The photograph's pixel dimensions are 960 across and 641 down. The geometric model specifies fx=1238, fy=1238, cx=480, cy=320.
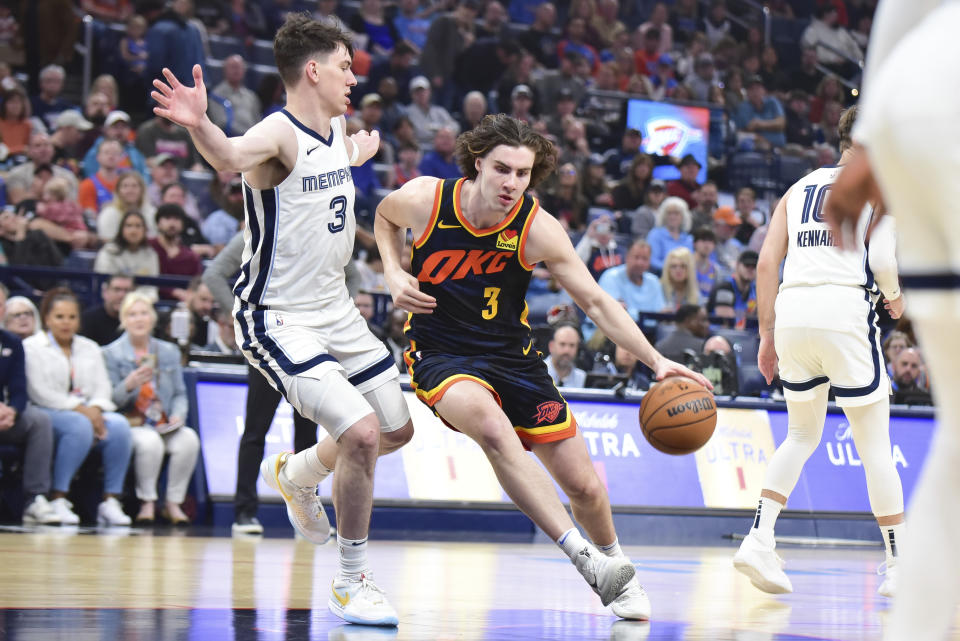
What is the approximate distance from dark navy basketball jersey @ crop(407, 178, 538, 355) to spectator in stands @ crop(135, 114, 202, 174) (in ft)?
28.2

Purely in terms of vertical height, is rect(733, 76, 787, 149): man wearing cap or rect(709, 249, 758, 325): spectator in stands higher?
rect(733, 76, 787, 149): man wearing cap

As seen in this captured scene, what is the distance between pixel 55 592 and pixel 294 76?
2.18 meters

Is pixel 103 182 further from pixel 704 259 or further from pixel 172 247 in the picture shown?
pixel 704 259

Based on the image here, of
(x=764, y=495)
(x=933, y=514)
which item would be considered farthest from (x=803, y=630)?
(x=933, y=514)

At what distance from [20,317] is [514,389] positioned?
210 inches

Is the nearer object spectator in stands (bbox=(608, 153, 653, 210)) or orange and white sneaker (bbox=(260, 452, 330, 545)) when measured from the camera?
orange and white sneaker (bbox=(260, 452, 330, 545))

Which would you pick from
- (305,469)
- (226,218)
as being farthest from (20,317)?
(305,469)

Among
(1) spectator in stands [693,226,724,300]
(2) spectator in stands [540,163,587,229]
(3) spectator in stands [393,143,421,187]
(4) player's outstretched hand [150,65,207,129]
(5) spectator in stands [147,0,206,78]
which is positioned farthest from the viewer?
(2) spectator in stands [540,163,587,229]

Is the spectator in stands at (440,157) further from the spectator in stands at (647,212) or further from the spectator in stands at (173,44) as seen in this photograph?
the spectator in stands at (173,44)

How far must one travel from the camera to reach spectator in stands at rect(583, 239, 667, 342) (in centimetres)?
1230

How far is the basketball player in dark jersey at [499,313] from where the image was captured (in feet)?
15.5

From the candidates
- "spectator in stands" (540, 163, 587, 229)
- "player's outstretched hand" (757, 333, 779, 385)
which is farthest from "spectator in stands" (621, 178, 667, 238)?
"player's outstretched hand" (757, 333, 779, 385)

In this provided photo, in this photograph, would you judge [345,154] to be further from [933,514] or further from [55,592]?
[933,514]

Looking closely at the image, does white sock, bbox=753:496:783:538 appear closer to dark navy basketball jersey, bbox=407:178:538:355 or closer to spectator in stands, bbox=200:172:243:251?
dark navy basketball jersey, bbox=407:178:538:355
